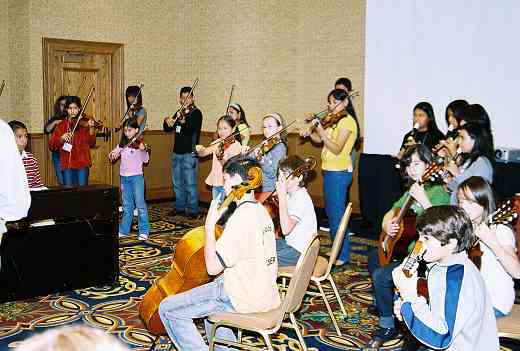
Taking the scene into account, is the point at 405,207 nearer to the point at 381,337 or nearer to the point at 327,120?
the point at 381,337

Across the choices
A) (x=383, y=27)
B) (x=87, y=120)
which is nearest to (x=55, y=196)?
(x=87, y=120)

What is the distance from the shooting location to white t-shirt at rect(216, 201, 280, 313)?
3258 millimetres

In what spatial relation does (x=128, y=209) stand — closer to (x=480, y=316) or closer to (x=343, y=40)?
(x=343, y=40)

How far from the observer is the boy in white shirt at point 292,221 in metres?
Answer: 4.23

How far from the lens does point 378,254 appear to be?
448 centimetres

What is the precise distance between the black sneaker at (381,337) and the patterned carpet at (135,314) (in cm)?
4

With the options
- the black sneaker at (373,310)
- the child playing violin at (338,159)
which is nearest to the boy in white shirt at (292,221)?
the black sneaker at (373,310)

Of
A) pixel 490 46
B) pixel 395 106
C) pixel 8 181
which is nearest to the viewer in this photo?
pixel 8 181

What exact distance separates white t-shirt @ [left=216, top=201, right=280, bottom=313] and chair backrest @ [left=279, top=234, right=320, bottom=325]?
11 cm

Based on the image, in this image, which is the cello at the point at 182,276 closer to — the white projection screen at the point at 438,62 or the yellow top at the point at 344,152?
the yellow top at the point at 344,152

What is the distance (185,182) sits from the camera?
8.27m

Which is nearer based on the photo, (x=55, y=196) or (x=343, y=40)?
(x=55, y=196)

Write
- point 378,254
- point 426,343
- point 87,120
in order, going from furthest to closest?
point 87,120
point 378,254
point 426,343

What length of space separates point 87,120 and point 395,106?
3250 millimetres
